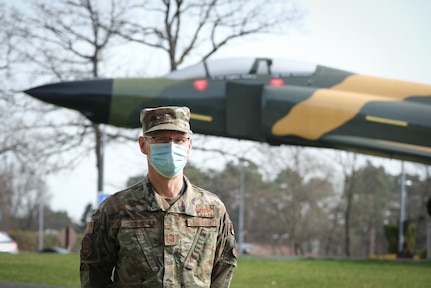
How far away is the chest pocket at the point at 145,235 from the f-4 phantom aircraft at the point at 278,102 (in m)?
9.67

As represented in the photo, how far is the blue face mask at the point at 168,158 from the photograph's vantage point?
126 inches

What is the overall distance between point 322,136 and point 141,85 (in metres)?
3.20

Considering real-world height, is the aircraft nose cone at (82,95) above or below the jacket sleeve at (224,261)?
above

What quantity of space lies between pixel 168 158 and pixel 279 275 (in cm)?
1060

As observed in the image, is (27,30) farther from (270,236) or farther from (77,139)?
(270,236)

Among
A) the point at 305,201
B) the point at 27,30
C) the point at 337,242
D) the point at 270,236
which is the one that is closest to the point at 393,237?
the point at 305,201

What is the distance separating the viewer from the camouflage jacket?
10.9 feet

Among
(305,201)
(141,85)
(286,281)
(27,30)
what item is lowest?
(305,201)

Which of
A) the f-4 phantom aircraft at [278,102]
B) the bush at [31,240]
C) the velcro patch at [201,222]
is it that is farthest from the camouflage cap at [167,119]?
the bush at [31,240]

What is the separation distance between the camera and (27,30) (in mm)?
17422

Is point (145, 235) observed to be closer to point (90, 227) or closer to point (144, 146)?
point (90, 227)

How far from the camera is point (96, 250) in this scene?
134 inches

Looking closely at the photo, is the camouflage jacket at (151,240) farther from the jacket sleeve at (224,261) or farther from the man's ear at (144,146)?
the man's ear at (144,146)

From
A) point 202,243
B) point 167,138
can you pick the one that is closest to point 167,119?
point 167,138
